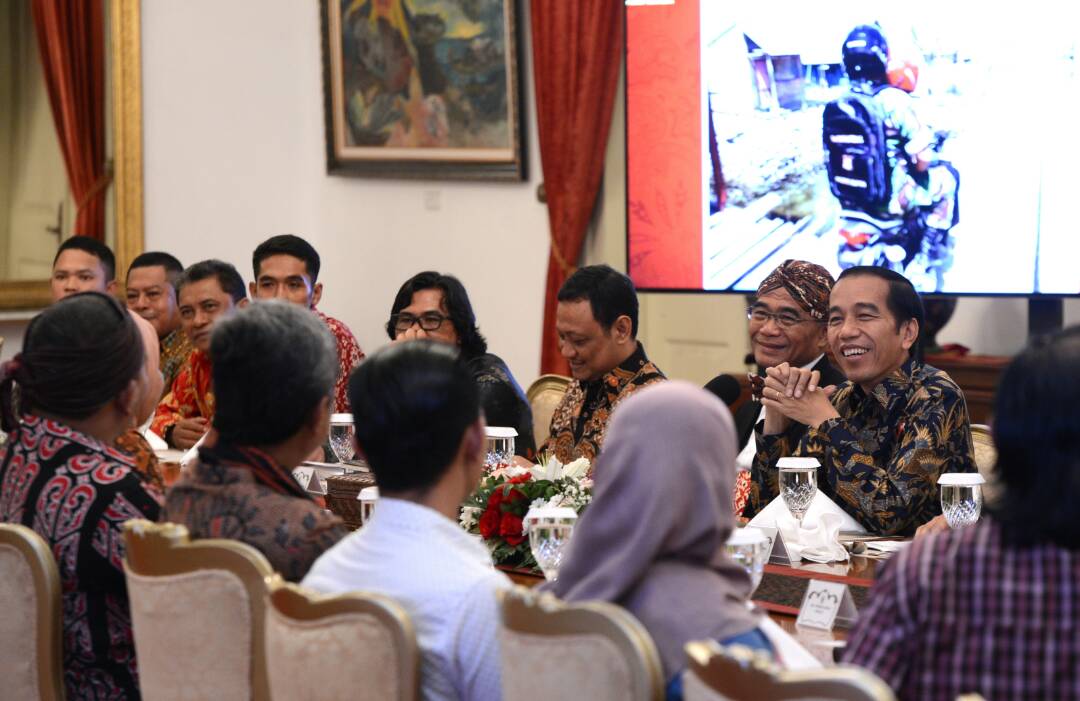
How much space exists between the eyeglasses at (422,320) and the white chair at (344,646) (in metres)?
2.80

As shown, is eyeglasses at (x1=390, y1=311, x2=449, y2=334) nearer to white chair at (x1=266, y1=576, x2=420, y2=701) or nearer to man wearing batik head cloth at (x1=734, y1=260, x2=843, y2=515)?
man wearing batik head cloth at (x1=734, y1=260, x2=843, y2=515)

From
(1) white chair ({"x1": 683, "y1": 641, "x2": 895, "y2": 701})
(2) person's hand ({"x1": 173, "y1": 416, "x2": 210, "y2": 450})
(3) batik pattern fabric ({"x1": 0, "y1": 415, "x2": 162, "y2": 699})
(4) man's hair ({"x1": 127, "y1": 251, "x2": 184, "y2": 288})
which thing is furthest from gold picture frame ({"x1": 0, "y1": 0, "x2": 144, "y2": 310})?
(1) white chair ({"x1": 683, "y1": 641, "x2": 895, "y2": 701})

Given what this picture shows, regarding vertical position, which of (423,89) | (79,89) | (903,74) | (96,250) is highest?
(79,89)

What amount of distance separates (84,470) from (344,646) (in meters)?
0.84

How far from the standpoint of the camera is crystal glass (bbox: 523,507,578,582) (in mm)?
2545

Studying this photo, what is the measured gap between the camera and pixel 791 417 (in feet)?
11.7

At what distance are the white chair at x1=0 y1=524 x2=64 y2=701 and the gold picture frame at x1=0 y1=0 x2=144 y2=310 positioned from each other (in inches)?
228

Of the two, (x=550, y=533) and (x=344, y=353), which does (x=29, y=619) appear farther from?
(x=344, y=353)

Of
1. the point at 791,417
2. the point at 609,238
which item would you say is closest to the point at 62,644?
the point at 791,417

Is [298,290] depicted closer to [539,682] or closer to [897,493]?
[897,493]

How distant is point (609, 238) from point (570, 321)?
9.24ft

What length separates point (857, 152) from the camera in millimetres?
5785

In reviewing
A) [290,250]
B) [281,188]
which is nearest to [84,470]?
[290,250]

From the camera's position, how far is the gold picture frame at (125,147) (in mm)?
7910
